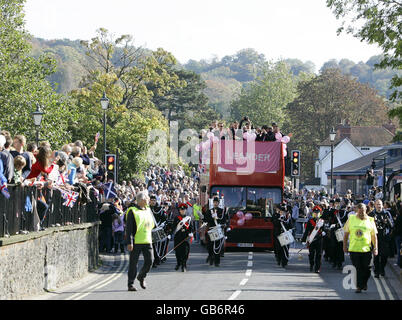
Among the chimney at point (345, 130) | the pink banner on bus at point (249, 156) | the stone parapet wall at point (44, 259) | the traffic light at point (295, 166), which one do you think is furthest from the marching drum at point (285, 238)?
the chimney at point (345, 130)

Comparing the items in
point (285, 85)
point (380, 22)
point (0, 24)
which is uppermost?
point (285, 85)

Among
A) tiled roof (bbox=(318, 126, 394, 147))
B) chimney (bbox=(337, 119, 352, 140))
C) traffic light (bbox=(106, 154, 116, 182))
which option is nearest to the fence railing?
traffic light (bbox=(106, 154, 116, 182))

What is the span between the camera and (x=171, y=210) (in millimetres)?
38812

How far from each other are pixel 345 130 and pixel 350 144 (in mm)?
4943

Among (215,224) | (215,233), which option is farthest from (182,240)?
(215,224)

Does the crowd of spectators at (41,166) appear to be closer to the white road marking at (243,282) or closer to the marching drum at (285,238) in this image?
the white road marking at (243,282)

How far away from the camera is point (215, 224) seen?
25.3m

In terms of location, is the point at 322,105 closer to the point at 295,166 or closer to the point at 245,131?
the point at 295,166

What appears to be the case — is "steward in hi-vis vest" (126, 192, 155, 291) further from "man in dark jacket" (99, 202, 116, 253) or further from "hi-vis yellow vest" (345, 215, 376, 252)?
"man in dark jacket" (99, 202, 116, 253)
